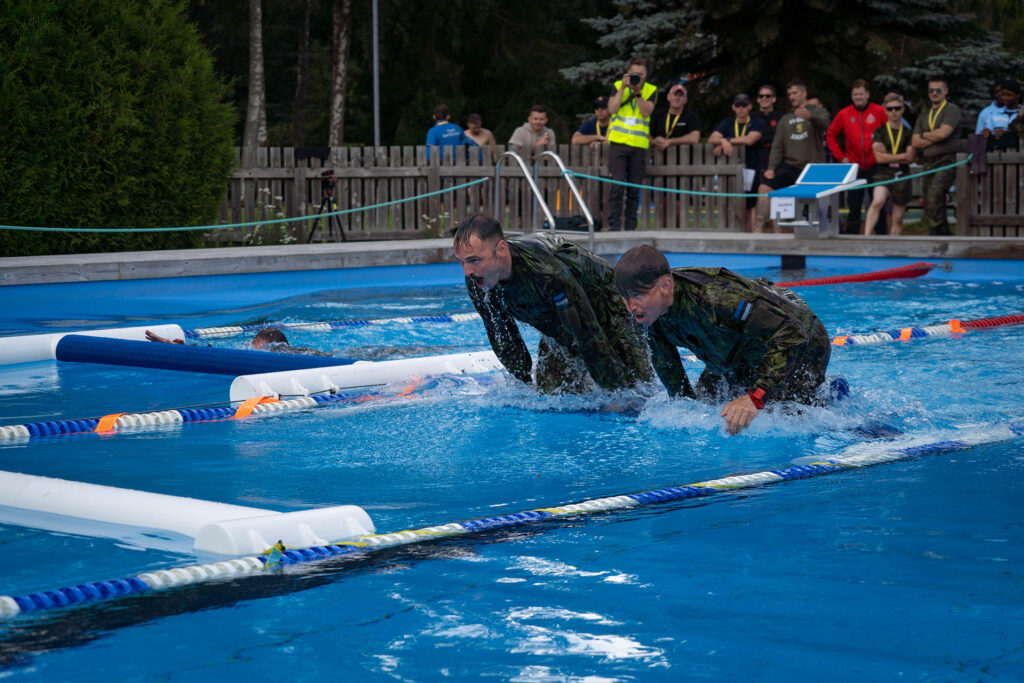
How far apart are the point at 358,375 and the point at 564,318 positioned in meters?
1.84

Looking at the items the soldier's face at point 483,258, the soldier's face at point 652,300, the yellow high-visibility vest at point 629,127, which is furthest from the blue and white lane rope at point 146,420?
the yellow high-visibility vest at point 629,127

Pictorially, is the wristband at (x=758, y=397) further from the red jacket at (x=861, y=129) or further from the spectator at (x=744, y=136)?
the spectator at (x=744, y=136)

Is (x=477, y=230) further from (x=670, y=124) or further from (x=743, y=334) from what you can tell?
(x=670, y=124)

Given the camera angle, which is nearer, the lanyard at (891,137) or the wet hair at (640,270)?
the wet hair at (640,270)

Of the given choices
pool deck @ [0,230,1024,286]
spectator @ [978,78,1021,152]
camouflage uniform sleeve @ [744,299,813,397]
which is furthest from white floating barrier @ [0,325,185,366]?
spectator @ [978,78,1021,152]

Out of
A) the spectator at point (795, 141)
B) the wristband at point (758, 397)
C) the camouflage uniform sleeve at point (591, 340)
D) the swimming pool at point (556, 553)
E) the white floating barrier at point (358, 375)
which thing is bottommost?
the swimming pool at point (556, 553)

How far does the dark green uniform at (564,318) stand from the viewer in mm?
6016

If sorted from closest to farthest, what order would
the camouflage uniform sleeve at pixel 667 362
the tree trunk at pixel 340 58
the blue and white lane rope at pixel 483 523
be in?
the blue and white lane rope at pixel 483 523, the camouflage uniform sleeve at pixel 667 362, the tree trunk at pixel 340 58

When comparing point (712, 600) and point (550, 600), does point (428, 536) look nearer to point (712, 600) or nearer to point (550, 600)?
point (550, 600)

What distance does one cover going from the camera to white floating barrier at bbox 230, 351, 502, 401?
717cm

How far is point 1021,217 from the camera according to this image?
15.0 metres

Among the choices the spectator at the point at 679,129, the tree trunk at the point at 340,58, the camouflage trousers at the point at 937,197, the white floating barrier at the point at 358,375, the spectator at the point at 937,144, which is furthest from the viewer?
the tree trunk at the point at 340,58

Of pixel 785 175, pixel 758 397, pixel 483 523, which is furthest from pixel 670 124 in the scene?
pixel 483 523

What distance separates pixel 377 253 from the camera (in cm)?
1377
